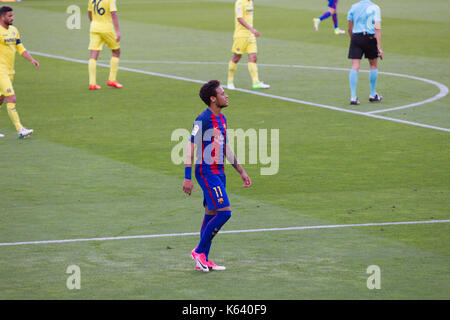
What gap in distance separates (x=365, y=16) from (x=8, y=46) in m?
7.27

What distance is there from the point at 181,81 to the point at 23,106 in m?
4.39

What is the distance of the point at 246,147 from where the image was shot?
569 inches

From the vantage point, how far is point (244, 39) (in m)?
19.4

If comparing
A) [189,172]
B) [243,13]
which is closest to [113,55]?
[243,13]

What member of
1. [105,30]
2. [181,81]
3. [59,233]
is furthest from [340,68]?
[59,233]

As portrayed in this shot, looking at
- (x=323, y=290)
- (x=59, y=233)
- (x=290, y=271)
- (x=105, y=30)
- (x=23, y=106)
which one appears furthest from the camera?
(x=105, y=30)

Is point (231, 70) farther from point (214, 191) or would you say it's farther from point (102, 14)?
point (214, 191)

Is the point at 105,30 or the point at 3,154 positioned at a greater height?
the point at 105,30

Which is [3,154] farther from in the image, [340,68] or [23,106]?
[340,68]

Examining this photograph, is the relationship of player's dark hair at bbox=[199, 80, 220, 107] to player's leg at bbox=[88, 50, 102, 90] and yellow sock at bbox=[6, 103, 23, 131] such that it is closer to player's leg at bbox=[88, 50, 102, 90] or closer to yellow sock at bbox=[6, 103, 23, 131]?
yellow sock at bbox=[6, 103, 23, 131]

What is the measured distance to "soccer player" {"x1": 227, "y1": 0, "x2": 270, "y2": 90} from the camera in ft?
62.4

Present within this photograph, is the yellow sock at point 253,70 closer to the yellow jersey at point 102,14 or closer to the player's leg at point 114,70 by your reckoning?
the player's leg at point 114,70

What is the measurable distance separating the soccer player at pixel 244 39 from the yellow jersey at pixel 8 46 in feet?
18.8

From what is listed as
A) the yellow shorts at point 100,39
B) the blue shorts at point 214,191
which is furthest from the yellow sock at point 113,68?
the blue shorts at point 214,191
